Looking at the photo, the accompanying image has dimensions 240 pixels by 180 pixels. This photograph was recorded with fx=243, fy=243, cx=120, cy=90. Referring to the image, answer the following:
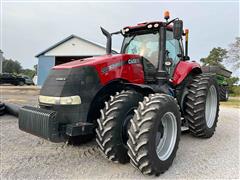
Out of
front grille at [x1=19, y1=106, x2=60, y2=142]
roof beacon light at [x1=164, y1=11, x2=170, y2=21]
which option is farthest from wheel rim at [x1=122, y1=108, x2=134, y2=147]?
roof beacon light at [x1=164, y1=11, x2=170, y2=21]

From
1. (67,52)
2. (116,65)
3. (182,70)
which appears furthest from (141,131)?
(67,52)

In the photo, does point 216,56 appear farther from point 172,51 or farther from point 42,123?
point 42,123

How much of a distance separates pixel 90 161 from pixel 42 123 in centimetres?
100

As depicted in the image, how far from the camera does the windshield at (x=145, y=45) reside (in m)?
4.56

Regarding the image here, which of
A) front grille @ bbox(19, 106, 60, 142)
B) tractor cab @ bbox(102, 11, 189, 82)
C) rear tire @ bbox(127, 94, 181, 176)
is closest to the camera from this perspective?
rear tire @ bbox(127, 94, 181, 176)

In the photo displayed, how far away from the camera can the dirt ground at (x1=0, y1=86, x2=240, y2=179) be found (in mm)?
3209

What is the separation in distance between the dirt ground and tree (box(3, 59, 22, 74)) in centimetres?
6710

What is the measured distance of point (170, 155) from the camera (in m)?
3.43

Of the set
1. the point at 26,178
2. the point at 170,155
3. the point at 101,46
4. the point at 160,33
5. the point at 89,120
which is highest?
the point at 101,46

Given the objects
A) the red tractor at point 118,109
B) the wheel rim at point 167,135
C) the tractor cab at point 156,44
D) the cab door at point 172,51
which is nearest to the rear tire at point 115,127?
the red tractor at point 118,109

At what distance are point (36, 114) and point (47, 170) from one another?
0.78m

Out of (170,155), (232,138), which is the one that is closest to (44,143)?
(170,155)

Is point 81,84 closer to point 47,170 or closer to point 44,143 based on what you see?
point 47,170

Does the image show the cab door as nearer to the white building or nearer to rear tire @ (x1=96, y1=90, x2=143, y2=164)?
rear tire @ (x1=96, y1=90, x2=143, y2=164)
